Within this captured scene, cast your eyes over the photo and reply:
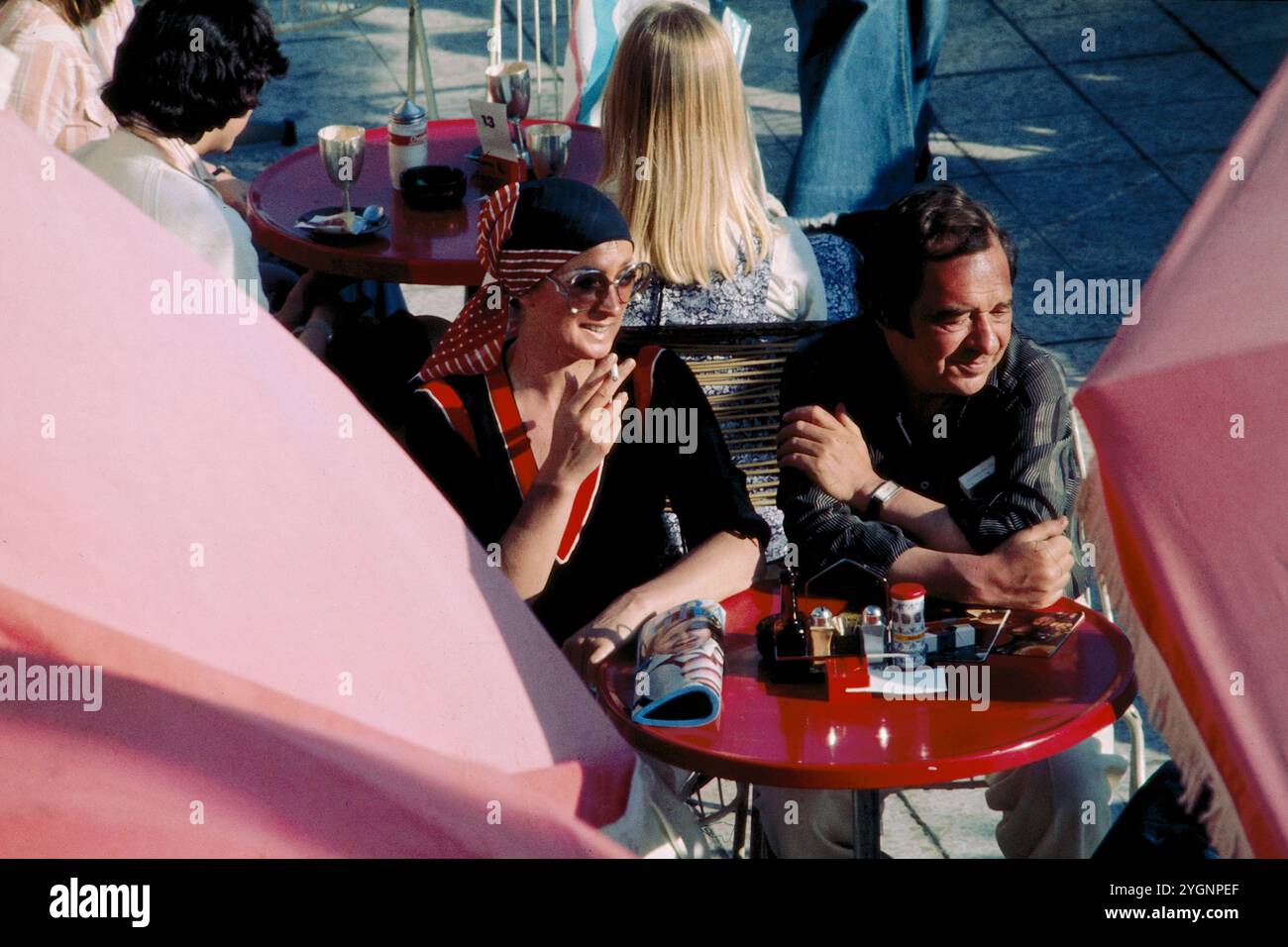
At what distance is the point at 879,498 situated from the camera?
11.0 feet

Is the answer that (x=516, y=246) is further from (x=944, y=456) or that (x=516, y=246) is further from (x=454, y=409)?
(x=944, y=456)

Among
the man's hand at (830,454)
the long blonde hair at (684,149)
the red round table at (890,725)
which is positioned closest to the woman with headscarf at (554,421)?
the man's hand at (830,454)

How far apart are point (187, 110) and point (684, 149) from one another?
129 cm

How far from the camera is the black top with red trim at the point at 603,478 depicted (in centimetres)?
337

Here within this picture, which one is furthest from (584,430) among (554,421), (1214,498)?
(1214,498)

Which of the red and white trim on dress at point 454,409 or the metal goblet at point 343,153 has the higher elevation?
the metal goblet at point 343,153

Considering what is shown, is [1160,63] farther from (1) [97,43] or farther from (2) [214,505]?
(2) [214,505]

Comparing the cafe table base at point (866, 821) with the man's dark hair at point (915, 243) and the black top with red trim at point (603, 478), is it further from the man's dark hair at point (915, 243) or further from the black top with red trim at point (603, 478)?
the man's dark hair at point (915, 243)

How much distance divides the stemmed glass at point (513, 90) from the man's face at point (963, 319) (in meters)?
2.17

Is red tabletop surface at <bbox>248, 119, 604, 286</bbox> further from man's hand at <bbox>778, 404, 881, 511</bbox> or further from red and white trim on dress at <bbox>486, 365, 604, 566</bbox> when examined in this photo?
man's hand at <bbox>778, 404, 881, 511</bbox>

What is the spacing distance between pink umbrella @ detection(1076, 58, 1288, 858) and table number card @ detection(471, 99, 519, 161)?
3297mm

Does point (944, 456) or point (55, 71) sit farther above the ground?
point (55, 71)

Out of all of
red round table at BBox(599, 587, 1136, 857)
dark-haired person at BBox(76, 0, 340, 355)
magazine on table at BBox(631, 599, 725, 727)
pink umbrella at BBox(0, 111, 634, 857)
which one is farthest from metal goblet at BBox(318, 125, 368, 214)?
pink umbrella at BBox(0, 111, 634, 857)

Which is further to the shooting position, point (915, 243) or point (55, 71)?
point (55, 71)
